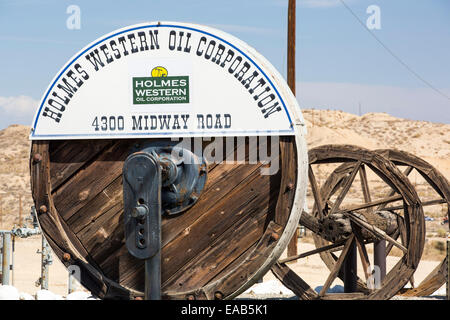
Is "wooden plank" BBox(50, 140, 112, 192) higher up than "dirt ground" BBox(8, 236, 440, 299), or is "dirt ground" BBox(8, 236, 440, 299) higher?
"wooden plank" BBox(50, 140, 112, 192)

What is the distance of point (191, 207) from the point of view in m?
5.62

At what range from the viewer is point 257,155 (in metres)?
5.45

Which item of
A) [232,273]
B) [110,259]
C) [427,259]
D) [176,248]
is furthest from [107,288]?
[427,259]

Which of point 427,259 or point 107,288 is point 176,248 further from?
point 427,259

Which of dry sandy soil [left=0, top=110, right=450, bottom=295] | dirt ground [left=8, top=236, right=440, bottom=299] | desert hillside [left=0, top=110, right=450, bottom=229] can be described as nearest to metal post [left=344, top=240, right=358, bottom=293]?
dirt ground [left=8, top=236, right=440, bottom=299]

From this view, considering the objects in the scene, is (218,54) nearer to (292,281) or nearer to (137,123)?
(137,123)

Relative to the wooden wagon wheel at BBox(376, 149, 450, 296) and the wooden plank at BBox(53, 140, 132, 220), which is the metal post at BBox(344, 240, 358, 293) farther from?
the wooden plank at BBox(53, 140, 132, 220)

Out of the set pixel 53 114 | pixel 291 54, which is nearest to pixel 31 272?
pixel 291 54

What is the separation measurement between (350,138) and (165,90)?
52.0 metres

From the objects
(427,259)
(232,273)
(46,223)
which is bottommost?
(427,259)

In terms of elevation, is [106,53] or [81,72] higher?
[106,53]

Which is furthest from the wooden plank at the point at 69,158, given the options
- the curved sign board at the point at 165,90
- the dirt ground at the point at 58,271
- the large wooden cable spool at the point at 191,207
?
the dirt ground at the point at 58,271

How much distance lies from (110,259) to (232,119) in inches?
60.4

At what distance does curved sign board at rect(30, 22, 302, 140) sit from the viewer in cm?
530
